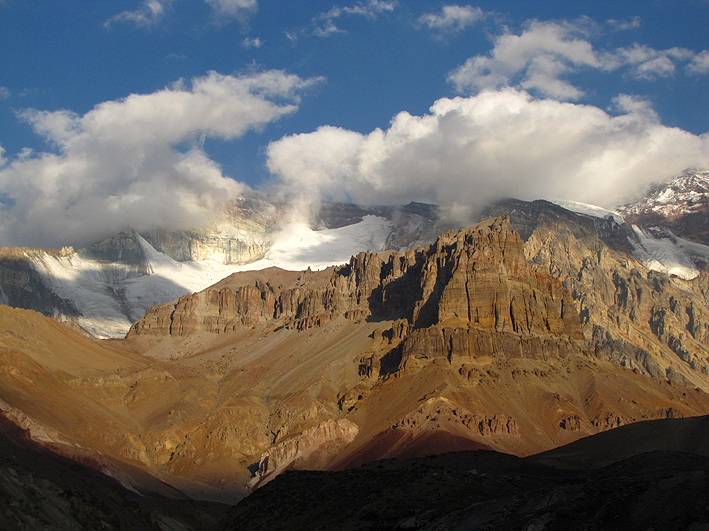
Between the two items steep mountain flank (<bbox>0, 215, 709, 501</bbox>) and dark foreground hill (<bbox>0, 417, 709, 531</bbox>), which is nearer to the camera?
dark foreground hill (<bbox>0, 417, 709, 531</bbox>)

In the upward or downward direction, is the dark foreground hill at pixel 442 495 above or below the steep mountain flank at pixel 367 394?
below

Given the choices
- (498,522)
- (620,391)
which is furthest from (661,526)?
(620,391)

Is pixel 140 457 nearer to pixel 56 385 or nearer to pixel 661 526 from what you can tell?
pixel 56 385

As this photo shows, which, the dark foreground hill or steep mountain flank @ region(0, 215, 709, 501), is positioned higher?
steep mountain flank @ region(0, 215, 709, 501)

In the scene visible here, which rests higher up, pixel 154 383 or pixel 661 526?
pixel 154 383

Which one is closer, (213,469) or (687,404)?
(213,469)

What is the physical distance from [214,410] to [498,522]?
427 ft

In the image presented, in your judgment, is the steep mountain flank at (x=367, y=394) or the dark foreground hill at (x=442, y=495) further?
the steep mountain flank at (x=367, y=394)

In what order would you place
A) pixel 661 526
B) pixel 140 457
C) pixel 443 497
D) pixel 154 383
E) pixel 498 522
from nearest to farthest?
pixel 661 526, pixel 498 522, pixel 443 497, pixel 140 457, pixel 154 383

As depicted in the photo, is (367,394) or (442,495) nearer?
(442,495)

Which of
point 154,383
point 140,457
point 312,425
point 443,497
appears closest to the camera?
point 443,497

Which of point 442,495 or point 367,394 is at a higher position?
point 367,394

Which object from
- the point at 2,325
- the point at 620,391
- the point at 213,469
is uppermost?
the point at 2,325

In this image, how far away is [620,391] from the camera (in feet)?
521
